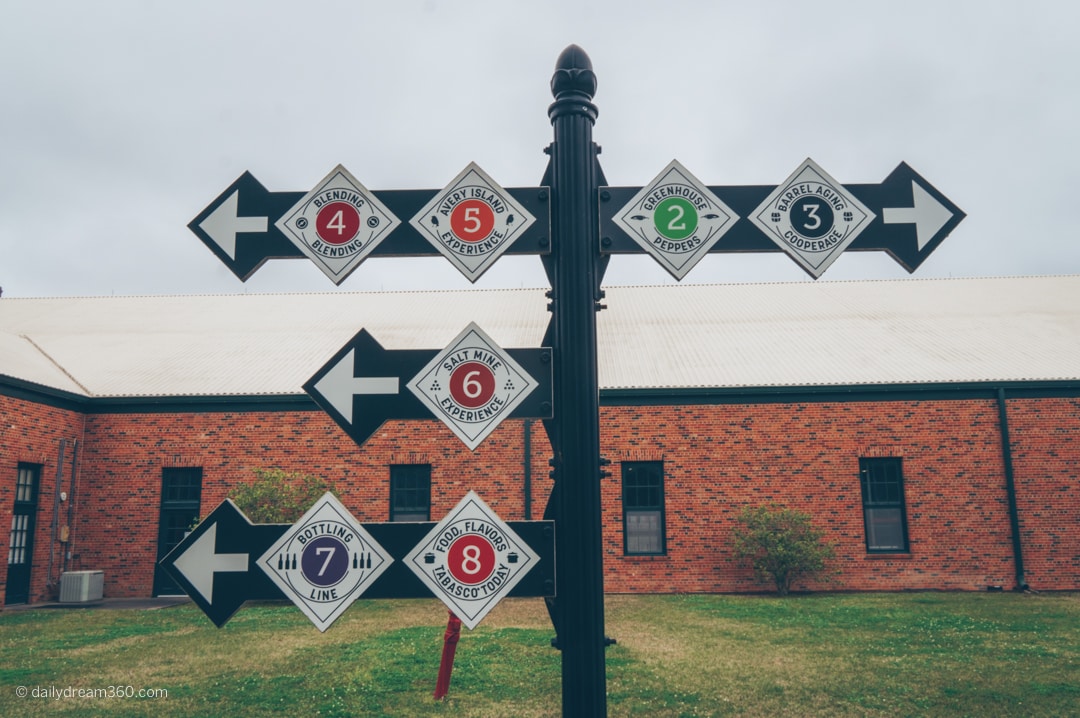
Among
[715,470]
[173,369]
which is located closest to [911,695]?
[715,470]

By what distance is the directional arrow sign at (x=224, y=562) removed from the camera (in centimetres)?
186

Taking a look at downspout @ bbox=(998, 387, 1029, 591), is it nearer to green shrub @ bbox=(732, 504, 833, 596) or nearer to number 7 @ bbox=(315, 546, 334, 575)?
green shrub @ bbox=(732, 504, 833, 596)

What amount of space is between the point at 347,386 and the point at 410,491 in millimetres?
16094

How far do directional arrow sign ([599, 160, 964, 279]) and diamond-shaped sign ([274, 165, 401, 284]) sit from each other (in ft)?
2.05

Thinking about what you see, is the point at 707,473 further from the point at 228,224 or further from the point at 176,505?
the point at 228,224

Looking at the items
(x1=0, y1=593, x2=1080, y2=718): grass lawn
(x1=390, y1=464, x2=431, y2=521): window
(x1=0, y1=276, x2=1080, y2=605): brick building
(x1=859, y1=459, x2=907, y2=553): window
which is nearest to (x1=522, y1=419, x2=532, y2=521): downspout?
(x1=0, y1=276, x2=1080, y2=605): brick building

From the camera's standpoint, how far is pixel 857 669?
9.02 m

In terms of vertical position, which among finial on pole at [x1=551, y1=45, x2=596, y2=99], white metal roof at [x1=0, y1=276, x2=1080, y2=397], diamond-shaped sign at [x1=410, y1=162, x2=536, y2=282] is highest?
white metal roof at [x1=0, y1=276, x2=1080, y2=397]

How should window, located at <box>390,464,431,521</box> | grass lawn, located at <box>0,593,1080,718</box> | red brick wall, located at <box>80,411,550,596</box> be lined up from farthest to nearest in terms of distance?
window, located at <box>390,464,431,521</box> → red brick wall, located at <box>80,411,550,596</box> → grass lawn, located at <box>0,593,1080,718</box>

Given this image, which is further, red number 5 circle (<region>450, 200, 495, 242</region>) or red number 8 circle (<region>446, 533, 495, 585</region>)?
red number 5 circle (<region>450, 200, 495, 242</region>)

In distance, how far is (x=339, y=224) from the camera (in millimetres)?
2045

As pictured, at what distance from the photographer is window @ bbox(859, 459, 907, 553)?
55.7 feet

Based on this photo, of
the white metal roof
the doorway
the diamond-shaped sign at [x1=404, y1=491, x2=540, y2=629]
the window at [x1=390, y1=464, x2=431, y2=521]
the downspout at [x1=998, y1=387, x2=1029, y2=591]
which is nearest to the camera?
the diamond-shaped sign at [x1=404, y1=491, x2=540, y2=629]

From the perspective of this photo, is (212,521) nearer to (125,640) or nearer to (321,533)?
(321,533)
